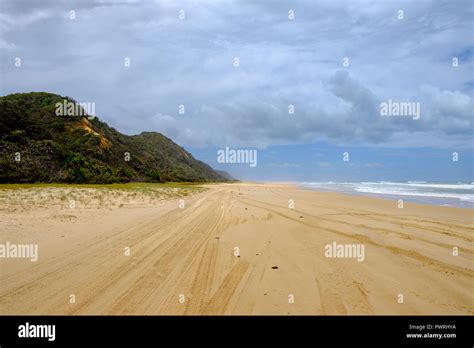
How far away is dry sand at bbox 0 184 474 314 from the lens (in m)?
4.46

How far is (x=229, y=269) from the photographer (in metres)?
6.09

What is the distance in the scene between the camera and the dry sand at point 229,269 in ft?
14.6
